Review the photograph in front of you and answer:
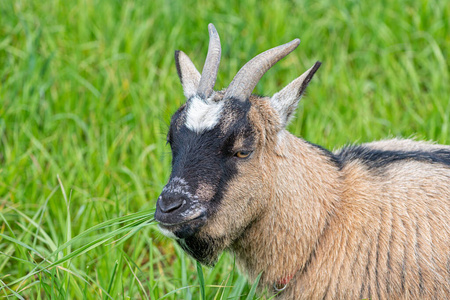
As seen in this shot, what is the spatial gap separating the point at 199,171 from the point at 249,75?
689mm

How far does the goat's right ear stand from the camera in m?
3.85

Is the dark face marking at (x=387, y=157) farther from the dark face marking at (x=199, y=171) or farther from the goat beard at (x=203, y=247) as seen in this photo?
the goat beard at (x=203, y=247)

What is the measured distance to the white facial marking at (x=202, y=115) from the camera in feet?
10.7

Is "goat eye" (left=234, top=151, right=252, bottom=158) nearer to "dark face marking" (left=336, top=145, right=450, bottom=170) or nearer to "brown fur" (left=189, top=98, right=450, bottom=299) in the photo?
"brown fur" (left=189, top=98, right=450, bottom=299)

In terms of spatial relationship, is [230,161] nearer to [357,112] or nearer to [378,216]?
[378,216]

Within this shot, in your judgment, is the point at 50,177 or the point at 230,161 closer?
the point at 230,161

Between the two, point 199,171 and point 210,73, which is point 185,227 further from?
point 210,73

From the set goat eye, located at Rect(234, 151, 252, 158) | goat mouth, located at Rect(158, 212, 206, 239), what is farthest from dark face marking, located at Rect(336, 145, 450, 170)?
goat mouth, located at Rect(158, 212, 206, 239)

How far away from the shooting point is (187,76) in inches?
155

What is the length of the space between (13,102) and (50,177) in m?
1.12

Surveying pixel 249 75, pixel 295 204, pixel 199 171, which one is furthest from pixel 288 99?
pixel 199 171

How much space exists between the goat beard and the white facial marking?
2.08 feet

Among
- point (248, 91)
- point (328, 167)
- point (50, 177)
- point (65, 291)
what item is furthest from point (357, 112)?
point (65, 291)

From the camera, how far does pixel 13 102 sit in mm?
5723
